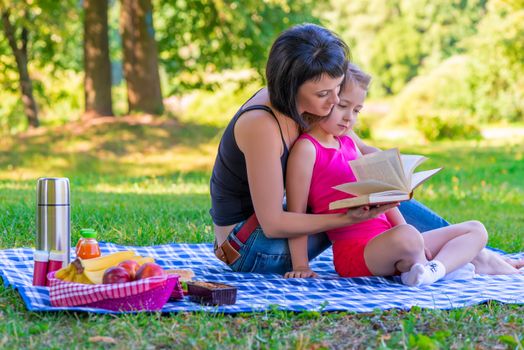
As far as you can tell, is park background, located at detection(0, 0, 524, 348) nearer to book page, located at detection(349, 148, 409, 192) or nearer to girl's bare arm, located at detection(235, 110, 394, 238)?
book page, located at detection(349, 148, 409, 192)

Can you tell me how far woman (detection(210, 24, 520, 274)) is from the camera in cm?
389

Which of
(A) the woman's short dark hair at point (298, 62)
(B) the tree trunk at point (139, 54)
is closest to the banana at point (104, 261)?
(A) the woman's short dark hair at point (298, 62)

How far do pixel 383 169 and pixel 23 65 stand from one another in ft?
45.9

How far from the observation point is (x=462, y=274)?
14.3 feet

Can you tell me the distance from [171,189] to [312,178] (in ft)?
16.2

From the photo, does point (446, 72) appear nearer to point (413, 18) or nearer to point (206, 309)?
point (413, 18)

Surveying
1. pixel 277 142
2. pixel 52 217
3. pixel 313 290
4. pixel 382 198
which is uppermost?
pixel 277 142

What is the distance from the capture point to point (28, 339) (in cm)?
298

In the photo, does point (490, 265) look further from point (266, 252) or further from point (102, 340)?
point (102, 340)

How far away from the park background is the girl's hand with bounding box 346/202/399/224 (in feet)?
2.14

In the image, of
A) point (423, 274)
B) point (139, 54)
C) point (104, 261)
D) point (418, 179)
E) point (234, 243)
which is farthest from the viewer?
point (139, 54)

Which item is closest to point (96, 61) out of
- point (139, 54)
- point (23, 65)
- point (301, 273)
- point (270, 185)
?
point (139, 54)

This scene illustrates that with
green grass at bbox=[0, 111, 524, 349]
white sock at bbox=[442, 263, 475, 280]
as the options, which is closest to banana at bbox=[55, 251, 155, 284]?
green grass at bbox=[0, 111, 524, 349]

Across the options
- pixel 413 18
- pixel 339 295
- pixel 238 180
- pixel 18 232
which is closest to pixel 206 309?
pixel 339 295
